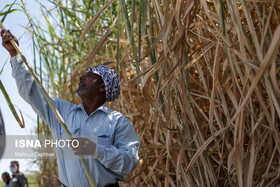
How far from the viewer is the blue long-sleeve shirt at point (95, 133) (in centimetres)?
141

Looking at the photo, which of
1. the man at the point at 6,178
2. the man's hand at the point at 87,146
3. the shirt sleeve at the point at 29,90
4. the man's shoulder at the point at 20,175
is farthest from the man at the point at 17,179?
the man's hand at the point at 87,146

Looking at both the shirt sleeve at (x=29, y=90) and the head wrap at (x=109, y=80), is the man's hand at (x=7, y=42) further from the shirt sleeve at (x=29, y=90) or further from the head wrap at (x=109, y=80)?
the head wrap at (x=109, y=80)

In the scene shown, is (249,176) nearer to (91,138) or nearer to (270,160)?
(270,160)

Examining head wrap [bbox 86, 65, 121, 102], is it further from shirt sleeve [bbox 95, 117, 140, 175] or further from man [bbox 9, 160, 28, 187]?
man [bbox 9, 160, 28, 187]

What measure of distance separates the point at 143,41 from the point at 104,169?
0.89 m

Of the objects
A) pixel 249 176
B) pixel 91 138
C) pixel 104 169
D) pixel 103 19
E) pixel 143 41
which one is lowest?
pixel 249 176

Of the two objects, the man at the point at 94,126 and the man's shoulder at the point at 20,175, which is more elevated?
the man at the point at 94,126

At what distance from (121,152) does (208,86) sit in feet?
1.81

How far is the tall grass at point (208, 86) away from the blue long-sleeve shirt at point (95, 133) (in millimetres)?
158

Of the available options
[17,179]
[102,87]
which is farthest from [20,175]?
[102,87]

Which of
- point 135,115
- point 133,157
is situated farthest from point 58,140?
point 135,115

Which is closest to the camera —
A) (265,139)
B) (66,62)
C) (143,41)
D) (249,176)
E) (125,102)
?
(249,176)

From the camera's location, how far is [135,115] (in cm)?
217

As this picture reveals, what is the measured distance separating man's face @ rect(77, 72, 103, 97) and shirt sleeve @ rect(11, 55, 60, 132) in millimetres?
144
